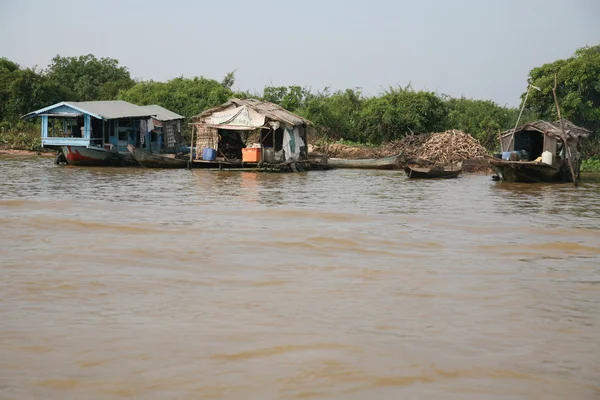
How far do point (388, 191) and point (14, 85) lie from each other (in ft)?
64.5

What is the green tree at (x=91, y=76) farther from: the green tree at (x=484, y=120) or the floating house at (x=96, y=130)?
the green tree at (x=484, y=120)

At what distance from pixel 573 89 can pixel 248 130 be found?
474 inches

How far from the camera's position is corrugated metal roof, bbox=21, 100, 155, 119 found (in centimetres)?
2325

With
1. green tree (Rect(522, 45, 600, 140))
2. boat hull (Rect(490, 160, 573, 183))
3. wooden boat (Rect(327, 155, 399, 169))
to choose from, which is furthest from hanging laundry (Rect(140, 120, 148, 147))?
green tree (Rect(522, 45, 600, 140))

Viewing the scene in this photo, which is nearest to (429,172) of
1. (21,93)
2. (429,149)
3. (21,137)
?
(429,149)

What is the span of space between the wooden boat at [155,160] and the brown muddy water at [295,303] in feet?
32.4

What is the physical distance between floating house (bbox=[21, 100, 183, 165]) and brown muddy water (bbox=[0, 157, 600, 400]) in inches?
413

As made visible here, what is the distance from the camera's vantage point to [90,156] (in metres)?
23.3

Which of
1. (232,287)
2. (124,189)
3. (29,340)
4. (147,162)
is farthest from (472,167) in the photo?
(29,340)

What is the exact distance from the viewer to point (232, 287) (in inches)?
275

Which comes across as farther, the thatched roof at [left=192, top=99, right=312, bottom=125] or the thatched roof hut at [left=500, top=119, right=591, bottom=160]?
the thatched roof at [left=192, top=99, right=312, bottom=125]

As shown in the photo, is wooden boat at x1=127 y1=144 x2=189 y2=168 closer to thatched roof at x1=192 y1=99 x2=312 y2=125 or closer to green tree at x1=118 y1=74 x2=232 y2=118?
thatched roof at x1=192 y1=99 x2=312 y2=125

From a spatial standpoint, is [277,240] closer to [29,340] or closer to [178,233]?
[178,233]

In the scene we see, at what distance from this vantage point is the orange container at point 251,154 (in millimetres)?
22203
